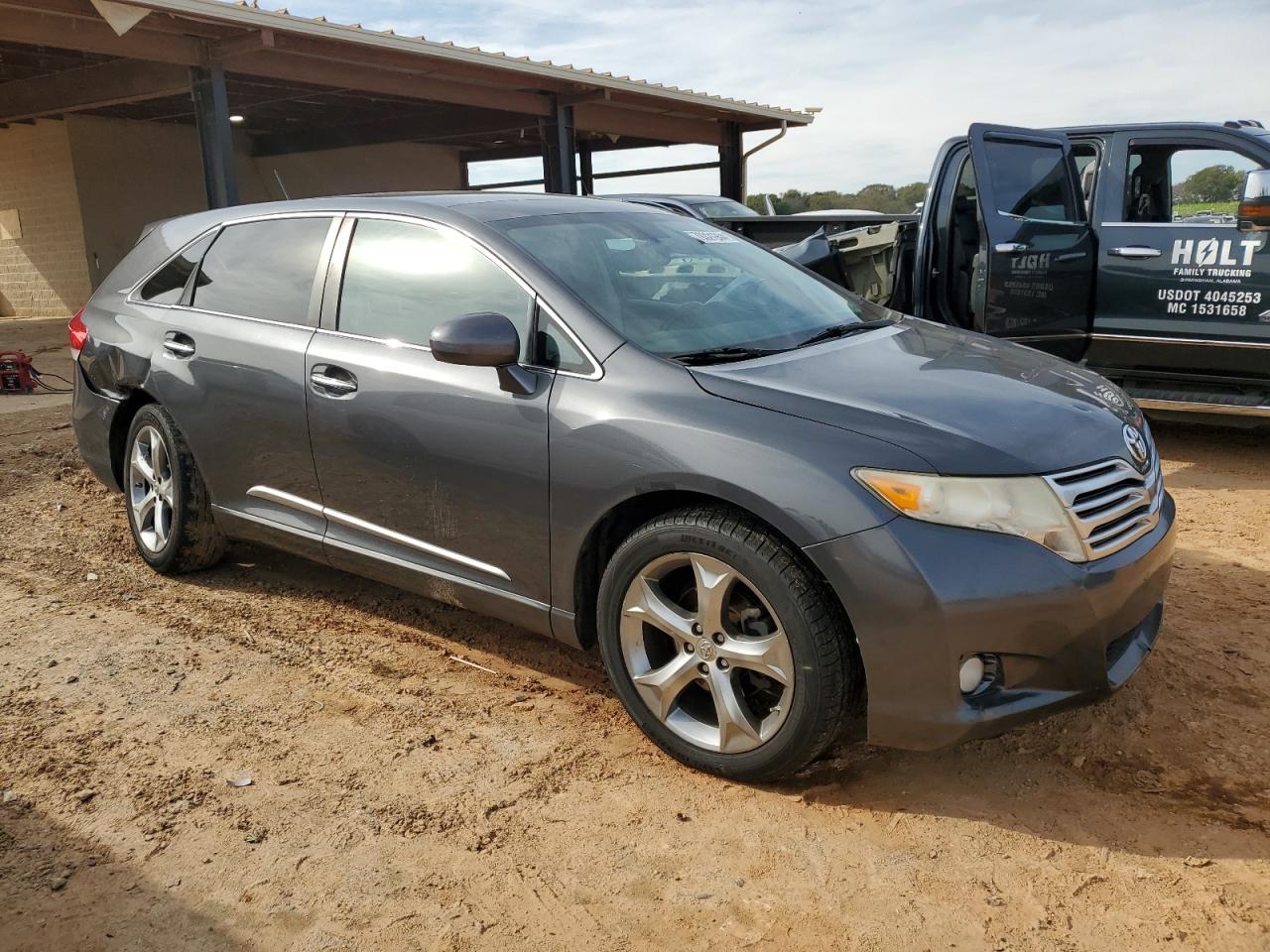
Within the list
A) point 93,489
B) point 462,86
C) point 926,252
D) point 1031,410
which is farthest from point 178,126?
point 1031,410

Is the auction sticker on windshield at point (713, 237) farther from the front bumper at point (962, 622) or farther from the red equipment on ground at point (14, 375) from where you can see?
the red equipment on ground at point (14, 375)

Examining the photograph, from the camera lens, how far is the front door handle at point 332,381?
3652 mm

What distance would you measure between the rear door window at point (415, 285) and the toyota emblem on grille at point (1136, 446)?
1.81m

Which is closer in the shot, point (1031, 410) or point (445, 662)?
point (1031, 410)

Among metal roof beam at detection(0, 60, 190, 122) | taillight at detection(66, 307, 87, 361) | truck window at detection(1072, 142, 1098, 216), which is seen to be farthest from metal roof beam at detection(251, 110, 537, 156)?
taillight at detection(66, 307, 87, 361)

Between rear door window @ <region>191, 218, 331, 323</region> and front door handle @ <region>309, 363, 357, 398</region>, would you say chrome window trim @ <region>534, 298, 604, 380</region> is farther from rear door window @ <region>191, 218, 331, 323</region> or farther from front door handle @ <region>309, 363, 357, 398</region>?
rear door window @ <region>191, 218, 331, 323</region>

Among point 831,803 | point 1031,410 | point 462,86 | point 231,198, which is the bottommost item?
point 831,803

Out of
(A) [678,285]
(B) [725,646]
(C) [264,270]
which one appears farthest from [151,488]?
(B) [725,646]

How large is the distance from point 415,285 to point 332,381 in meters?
0.45

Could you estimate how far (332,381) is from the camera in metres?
3.71

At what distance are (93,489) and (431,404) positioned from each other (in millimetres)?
3804

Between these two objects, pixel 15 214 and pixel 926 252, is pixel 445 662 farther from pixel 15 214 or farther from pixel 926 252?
pixel 15 214

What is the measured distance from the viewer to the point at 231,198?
11344 mm

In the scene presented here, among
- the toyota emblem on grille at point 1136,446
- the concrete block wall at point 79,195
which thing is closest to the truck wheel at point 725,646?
the toyota emblem on grille at point 1136,446
